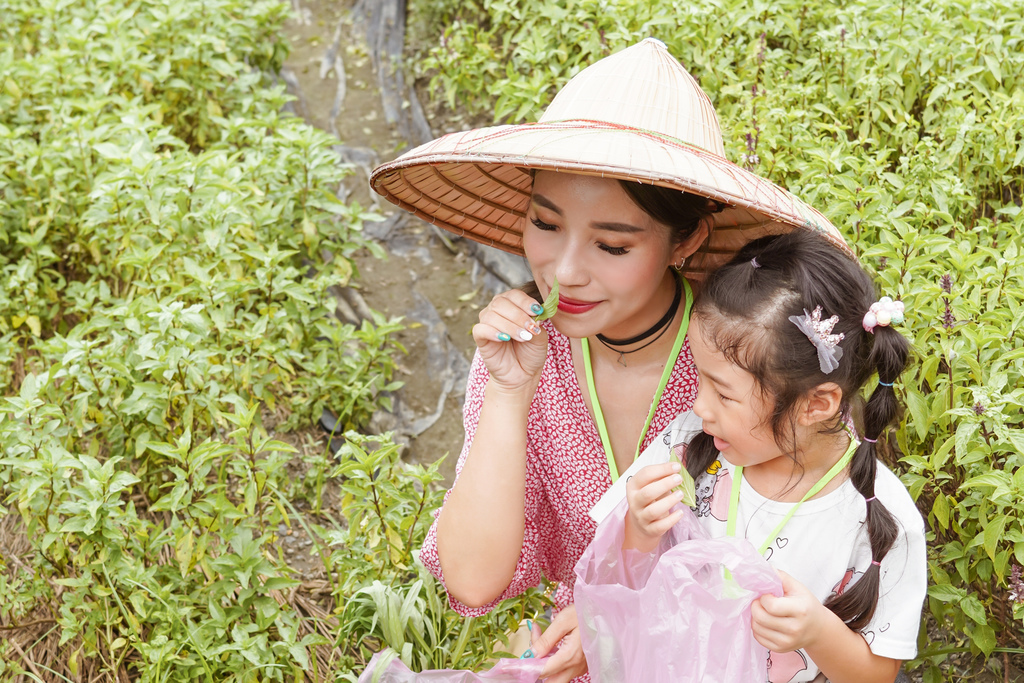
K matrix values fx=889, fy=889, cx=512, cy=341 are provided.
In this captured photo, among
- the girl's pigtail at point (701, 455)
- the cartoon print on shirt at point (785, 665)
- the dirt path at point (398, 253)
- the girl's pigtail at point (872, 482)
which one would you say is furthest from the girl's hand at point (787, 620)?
→ the dirt path at point (398, 253)

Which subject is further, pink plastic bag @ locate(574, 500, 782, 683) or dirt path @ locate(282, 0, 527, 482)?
dirt path @ locate(282, 0, 527, 482)

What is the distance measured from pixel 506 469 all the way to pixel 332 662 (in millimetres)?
1015

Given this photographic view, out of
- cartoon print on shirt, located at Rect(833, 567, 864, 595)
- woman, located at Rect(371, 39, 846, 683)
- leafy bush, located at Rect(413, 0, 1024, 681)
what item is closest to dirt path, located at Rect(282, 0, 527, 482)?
leafy bush, located at Rect(413, 0, 1024, 681)

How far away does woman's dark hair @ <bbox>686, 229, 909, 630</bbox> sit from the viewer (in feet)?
5.16

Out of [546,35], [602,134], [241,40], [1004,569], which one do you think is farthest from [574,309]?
[241,40]

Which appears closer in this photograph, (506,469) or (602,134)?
(602,134)

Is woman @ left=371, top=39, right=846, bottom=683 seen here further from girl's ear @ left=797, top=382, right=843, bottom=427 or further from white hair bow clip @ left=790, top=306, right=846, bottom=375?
girl's ear @ left=797, top=382, right=843, bottom=427

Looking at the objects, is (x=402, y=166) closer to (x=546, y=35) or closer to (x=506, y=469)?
(x=506, y=469)

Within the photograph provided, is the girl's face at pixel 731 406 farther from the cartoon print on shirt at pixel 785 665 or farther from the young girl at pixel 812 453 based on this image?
the cartoon print on shirt at pixel 785 665

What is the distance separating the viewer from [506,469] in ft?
6.12

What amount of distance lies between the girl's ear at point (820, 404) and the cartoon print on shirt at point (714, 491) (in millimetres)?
263

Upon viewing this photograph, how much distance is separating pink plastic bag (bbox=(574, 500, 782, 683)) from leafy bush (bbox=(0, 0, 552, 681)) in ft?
1.50

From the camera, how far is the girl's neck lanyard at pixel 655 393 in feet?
6.47

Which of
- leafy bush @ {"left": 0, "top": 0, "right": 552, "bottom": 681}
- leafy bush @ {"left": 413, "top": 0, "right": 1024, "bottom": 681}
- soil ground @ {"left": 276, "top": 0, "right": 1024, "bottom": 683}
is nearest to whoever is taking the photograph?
leafy bush @ {"left": 413, "top": 0, "right": 1024, "bottom": 681}
